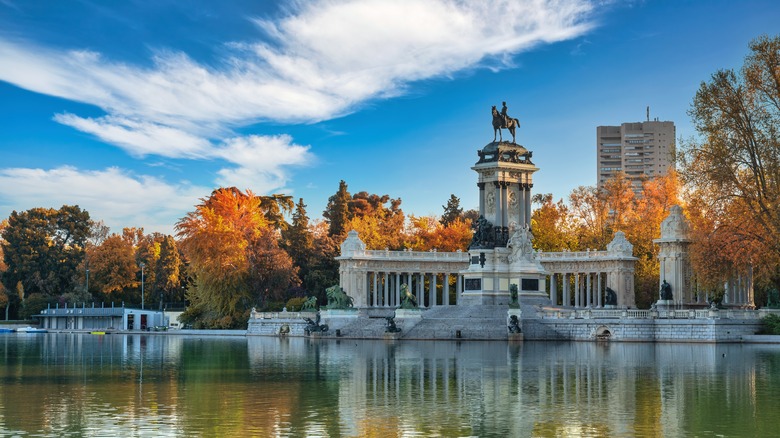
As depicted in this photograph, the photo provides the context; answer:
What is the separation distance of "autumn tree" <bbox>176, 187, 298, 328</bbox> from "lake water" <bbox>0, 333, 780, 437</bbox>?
40606 millimetres

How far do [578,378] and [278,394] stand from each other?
8804mm

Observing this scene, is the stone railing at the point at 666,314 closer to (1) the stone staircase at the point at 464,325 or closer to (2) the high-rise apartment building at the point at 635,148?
(1) the stone staircase at the point at 464,325

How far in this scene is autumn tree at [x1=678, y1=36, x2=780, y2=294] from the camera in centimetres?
5147

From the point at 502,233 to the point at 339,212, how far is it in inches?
1694

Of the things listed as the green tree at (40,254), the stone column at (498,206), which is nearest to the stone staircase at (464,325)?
the stone column at (498,206)

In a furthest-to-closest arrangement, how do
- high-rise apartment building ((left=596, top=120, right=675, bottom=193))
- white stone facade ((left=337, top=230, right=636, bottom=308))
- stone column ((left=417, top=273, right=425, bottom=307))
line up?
high-rise apartment building ((left=596, top=120, right=675, bottom=193)), stone column ((left=417, top=273, right=425, bottom=307)), white stone facade ((left=337, top=230, right=636, bottom=308))

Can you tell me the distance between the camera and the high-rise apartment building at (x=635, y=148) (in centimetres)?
18938

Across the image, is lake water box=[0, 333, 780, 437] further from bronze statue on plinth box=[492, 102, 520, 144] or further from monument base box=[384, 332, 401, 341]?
bronze statue on plinth box=[492, 102, 520, 144]

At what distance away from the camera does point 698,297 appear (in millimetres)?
69500

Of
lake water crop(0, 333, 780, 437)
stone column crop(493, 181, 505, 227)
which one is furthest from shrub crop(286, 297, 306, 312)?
lake water crop(0, 333, 780, 437)

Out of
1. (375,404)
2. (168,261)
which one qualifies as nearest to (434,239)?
(168,261)

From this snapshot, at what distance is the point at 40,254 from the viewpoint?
354ft

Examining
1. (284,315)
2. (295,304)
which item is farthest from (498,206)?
(295,304)

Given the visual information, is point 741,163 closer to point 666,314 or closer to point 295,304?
point 666,314
